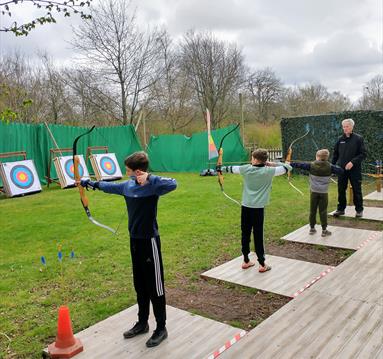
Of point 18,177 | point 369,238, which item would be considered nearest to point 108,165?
point 18,177

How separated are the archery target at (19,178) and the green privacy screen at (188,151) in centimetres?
541

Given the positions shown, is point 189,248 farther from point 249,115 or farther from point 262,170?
point 249,115

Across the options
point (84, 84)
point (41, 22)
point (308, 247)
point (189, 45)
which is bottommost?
point (308, 247)

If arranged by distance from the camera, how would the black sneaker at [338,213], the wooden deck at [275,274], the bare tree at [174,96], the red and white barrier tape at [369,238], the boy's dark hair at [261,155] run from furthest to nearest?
1. the bare tree at [174,96]
2. the black sneaker at [338,213]
3. the red and white barrier tape at [369,238]
4. the boy's dark hair at [261,155]
5. the wooden deck at [275,274]

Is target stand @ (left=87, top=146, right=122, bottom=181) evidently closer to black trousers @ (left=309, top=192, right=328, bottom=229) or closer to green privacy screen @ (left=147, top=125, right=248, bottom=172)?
green privacy screen @ (left=147, top=125, right=248, bottom=172)

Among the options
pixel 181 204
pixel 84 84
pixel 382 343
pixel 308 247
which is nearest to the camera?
pixel 382 343

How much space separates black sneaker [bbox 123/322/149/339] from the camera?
245 cm

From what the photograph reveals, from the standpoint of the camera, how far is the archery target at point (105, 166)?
11656mm

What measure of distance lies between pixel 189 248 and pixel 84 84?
15541mm

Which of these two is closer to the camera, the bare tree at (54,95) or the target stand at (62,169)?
the target stand at (62,169)

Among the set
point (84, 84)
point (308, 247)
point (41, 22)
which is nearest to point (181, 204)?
point (308, 247)

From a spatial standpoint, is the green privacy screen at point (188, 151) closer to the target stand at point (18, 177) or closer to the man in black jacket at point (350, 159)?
the target stand at point (18, 177)

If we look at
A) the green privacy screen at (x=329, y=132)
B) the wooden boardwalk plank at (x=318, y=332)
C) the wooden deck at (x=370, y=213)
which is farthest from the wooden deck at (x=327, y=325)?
the green privacy screen at (x=329, y=132)

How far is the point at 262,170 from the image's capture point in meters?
3.33
